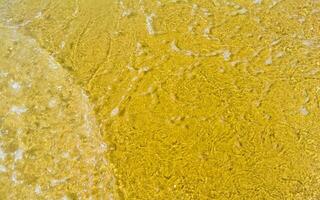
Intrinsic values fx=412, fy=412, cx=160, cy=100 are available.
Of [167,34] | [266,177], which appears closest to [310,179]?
[266,177]

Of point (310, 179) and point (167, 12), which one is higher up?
point (167, 12)

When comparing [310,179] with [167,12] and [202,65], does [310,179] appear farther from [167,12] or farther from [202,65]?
[167,12]

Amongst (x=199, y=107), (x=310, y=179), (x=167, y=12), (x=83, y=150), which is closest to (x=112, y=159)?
(x=83, y=150)

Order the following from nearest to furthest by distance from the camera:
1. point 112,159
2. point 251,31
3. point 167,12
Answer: point 112,159 → point 251,31 → point 167,12

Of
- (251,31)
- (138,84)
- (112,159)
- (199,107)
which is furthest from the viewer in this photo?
(251,31)

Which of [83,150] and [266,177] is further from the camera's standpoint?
[83,150]

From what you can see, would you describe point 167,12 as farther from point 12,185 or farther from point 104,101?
point 12,185
